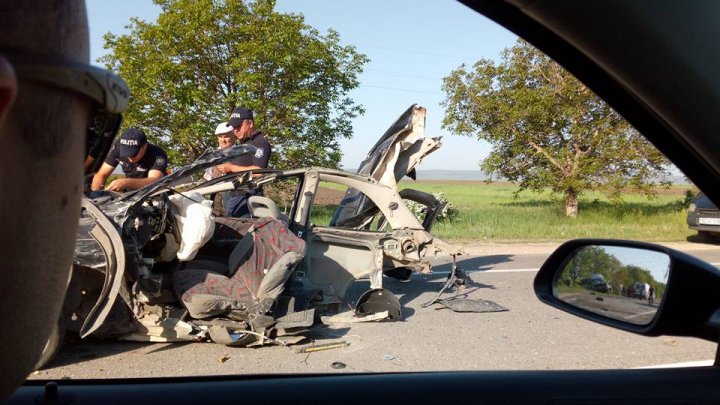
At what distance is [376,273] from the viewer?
6.64m

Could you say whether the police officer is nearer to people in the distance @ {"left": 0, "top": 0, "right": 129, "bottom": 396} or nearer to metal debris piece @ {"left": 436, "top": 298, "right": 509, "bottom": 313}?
metal debris piece @ {"left": 436, "top": 298, "right": 509, "bottom": 313}

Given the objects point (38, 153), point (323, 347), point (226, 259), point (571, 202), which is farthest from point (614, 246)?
point (571, 202)

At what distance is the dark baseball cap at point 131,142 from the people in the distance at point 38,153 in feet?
17.0

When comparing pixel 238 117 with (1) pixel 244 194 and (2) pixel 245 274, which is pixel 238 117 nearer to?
(1) pixel 244 194

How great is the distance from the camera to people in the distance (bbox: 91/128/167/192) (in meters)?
5.75

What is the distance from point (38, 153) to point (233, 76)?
28.0 feet

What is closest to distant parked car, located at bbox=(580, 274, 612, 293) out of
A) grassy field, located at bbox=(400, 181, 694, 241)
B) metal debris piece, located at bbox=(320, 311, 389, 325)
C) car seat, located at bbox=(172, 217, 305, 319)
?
car seat, located at bbox=(172, 217, 305, 319)

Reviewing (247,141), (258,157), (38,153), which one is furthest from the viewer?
(247,141)

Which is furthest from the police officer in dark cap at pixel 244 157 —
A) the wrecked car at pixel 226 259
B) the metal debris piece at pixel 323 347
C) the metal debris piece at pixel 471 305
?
the metal debris piece at pixel 471 305

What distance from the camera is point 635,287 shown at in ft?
5.56

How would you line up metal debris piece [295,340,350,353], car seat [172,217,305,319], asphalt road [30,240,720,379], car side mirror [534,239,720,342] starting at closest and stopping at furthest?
car side mirror [534,239,720,342] → asphalt road [30,240,720,379] → metal debris piece [295,340,350,353] → car seat [172,217,305,319]

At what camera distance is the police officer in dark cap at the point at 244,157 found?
6.64 m

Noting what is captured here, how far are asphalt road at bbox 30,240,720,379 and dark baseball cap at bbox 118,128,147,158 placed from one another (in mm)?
1714

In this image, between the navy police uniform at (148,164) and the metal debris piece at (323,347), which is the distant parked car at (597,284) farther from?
the navy police uniform at (148,164)
